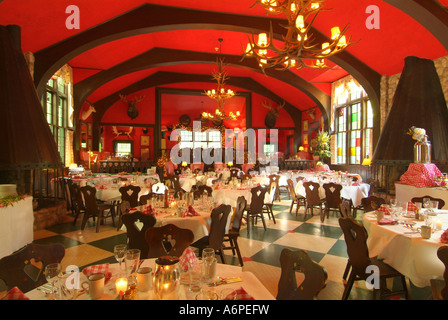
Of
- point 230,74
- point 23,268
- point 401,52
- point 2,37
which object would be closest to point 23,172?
point 2,37

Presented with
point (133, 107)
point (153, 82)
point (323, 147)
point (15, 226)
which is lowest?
point (15, 226)

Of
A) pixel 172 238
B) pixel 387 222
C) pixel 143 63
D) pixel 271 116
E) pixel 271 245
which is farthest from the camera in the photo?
pixel 271 116

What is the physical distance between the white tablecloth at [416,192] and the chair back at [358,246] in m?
3.40

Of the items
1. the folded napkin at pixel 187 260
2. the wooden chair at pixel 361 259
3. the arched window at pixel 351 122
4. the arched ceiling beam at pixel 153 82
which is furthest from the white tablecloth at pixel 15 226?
the arched ceiling beam at pixel 153 82

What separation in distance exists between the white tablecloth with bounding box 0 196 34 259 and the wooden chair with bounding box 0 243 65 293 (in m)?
2.49

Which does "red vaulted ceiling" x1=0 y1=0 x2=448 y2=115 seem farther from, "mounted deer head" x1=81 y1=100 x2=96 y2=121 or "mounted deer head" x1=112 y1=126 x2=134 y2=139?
"mounted deer head" x1=112 y1=126 x2=134 y2=139

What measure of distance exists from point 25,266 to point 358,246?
→ 261cm

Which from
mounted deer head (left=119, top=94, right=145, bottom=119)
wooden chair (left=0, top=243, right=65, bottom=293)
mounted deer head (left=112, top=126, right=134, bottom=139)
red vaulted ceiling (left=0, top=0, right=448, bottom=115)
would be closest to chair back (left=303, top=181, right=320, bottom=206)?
red vaulted ceiling (left=0, top=0, right=448, bottom=115)

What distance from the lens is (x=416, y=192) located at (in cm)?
553

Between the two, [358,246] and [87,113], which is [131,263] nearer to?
[358,246]

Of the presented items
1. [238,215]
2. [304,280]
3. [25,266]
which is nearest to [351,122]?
[238,215]

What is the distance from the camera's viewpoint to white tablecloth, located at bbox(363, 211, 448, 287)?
2.28 meters

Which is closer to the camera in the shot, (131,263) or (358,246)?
(131,263)

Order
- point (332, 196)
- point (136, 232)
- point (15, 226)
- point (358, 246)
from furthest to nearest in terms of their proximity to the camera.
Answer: point (332, 196) < point (15, 226) < point (136, 232) < point (358, 246)
